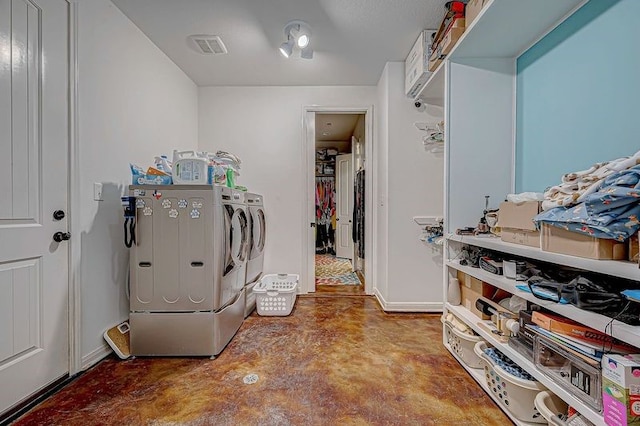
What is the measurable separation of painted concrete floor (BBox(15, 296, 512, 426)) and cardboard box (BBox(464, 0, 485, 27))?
2.23 m

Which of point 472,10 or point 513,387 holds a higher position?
point 472,10

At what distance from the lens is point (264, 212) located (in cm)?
370

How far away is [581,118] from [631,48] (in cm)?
34

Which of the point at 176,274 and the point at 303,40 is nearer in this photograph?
the point at 176,274

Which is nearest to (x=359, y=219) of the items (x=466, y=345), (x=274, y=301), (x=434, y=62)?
(x=274, y=301)

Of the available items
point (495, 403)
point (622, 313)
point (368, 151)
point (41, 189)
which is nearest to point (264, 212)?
point (368, 151)

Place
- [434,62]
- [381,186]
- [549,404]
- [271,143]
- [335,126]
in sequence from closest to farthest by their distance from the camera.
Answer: [549,404]
[434,62]
[381,186]
[271,143]
[335,126]

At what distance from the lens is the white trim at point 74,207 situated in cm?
188

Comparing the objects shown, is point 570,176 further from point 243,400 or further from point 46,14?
point 46,14

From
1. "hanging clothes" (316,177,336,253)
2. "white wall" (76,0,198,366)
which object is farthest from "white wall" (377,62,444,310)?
"hanging clothes" (316,177,336,253)

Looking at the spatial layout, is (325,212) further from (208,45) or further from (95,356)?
(95,356)

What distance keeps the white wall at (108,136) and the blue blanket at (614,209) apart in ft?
8.60

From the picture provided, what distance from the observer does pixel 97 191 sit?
2107 mm

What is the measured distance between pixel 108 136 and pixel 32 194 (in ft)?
2.38
